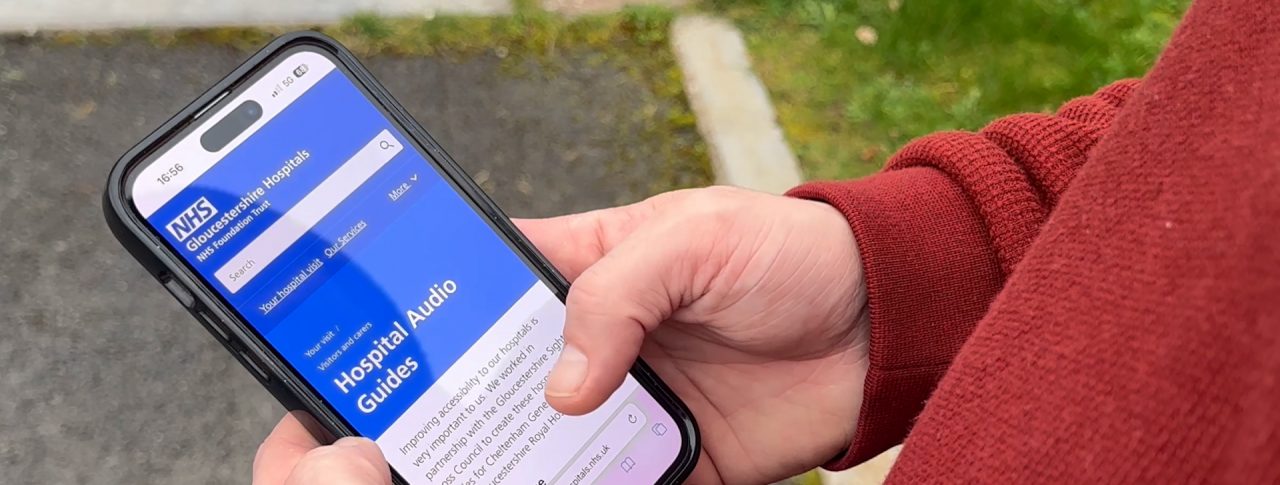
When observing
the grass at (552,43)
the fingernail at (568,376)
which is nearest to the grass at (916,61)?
the grass at (552,43)

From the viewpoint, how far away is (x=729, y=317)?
3.13 ft

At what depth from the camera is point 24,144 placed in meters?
1.57

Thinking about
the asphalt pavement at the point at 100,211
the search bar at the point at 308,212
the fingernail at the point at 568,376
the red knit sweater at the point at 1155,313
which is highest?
the red knit sweater at the point at 1155,313

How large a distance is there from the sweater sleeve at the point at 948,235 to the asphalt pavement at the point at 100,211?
76 centimetres

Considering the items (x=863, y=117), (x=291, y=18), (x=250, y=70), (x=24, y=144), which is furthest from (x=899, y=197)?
(x=24, y=144)

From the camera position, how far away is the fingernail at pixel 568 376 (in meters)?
0.81

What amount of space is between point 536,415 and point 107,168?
1.08m

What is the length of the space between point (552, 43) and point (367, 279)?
101cm

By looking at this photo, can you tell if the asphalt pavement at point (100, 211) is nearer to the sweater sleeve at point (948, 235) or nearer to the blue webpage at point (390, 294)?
the blue webpage at point (390, 294)

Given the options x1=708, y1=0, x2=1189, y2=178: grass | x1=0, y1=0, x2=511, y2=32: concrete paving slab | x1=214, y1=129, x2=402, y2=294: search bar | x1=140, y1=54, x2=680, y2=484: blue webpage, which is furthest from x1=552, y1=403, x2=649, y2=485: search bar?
x1=0, y1=0, x2=511, y2=32: concrete paving slab

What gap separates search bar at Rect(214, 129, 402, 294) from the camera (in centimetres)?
84

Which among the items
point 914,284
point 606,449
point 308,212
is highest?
point 308,212

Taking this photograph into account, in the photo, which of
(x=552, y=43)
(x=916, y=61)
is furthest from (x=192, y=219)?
(x=916, y=61)

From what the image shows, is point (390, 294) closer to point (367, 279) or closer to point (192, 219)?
point (367, 279)
